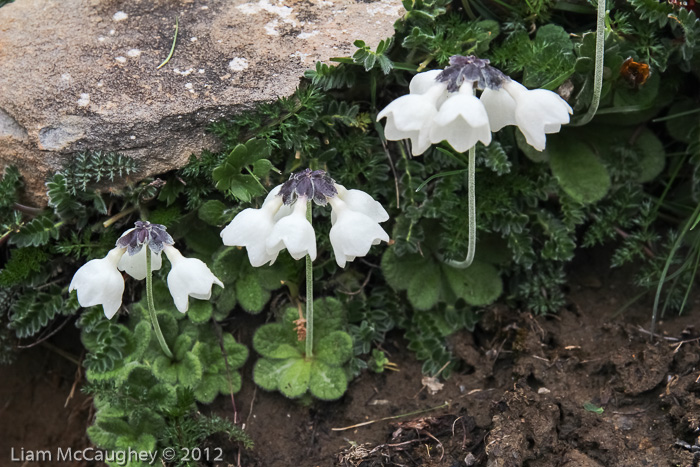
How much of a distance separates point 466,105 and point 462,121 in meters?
0.08

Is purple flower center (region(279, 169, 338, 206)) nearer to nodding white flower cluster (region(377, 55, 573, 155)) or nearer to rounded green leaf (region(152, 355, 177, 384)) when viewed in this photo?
nodding white flower cluster (region(377, 55, 573, 155))

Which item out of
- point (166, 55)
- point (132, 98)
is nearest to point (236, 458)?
point (132, 98)

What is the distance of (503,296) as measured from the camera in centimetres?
315

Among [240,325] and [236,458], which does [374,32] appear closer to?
[240,325]

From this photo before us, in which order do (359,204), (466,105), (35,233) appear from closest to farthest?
(466,105)
(359,204)
(35,233)

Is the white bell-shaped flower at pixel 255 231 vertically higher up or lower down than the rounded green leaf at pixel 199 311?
higher up

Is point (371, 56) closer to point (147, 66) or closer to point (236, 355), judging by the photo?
point (147, 66)

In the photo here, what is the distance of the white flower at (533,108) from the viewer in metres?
2.07

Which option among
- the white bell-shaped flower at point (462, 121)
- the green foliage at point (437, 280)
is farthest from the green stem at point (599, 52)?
the green foliage at point (437, 280)

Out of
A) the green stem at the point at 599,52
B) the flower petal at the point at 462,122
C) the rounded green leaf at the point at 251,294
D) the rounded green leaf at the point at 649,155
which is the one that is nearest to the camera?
the flower petal at the point at 462,122

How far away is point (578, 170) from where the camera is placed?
10.0 ft

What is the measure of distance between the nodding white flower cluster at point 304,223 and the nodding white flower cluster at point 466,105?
29 centimetres

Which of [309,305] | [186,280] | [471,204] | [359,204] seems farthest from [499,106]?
[186,280]

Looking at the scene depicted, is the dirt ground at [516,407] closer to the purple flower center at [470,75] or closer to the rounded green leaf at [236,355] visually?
the rounded green leaf at [236,355]
